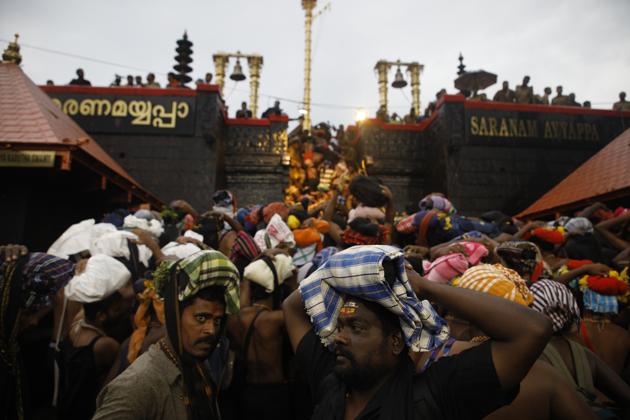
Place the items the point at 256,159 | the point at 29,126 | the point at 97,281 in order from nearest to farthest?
the point at 97,281
the point at 29,126
the point at 256,159

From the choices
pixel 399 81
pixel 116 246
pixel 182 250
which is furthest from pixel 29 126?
pixel 399 81

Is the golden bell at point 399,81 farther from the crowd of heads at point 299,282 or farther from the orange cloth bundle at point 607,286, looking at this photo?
the orange cloth bundle at point 607,286

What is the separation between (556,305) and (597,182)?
A: 9.52 meters

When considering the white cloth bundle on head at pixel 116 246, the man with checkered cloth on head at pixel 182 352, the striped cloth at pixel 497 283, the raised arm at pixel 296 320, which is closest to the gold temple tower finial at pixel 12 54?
the white cloth bundle on head at pixel 116 246

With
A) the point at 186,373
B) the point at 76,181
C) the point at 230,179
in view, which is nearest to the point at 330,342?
the point at 186,373

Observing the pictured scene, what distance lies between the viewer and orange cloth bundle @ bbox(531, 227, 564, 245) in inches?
221

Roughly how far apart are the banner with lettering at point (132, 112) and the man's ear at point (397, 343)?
13.7 m

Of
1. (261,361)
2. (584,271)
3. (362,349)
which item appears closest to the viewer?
(362,349)

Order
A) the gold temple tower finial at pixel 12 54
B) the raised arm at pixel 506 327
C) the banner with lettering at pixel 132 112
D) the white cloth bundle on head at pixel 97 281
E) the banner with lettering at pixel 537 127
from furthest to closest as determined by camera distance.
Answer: the banner with lettering at pixel 132 112
the banner with lettering at pixel 537 127
the gold temple tower finial at pixel 12 54
the white cloth bundle on head at pixel 97 281
the raised arm at pixel 506 327

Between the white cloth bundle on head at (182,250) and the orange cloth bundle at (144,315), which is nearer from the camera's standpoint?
the orange cloth bundle at (144,315)

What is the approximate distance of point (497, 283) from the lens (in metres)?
1.99

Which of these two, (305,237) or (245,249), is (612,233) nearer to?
(305,237)

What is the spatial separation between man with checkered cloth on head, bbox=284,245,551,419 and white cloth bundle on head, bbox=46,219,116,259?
16.7ft

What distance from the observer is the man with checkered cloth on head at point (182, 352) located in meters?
1.83
